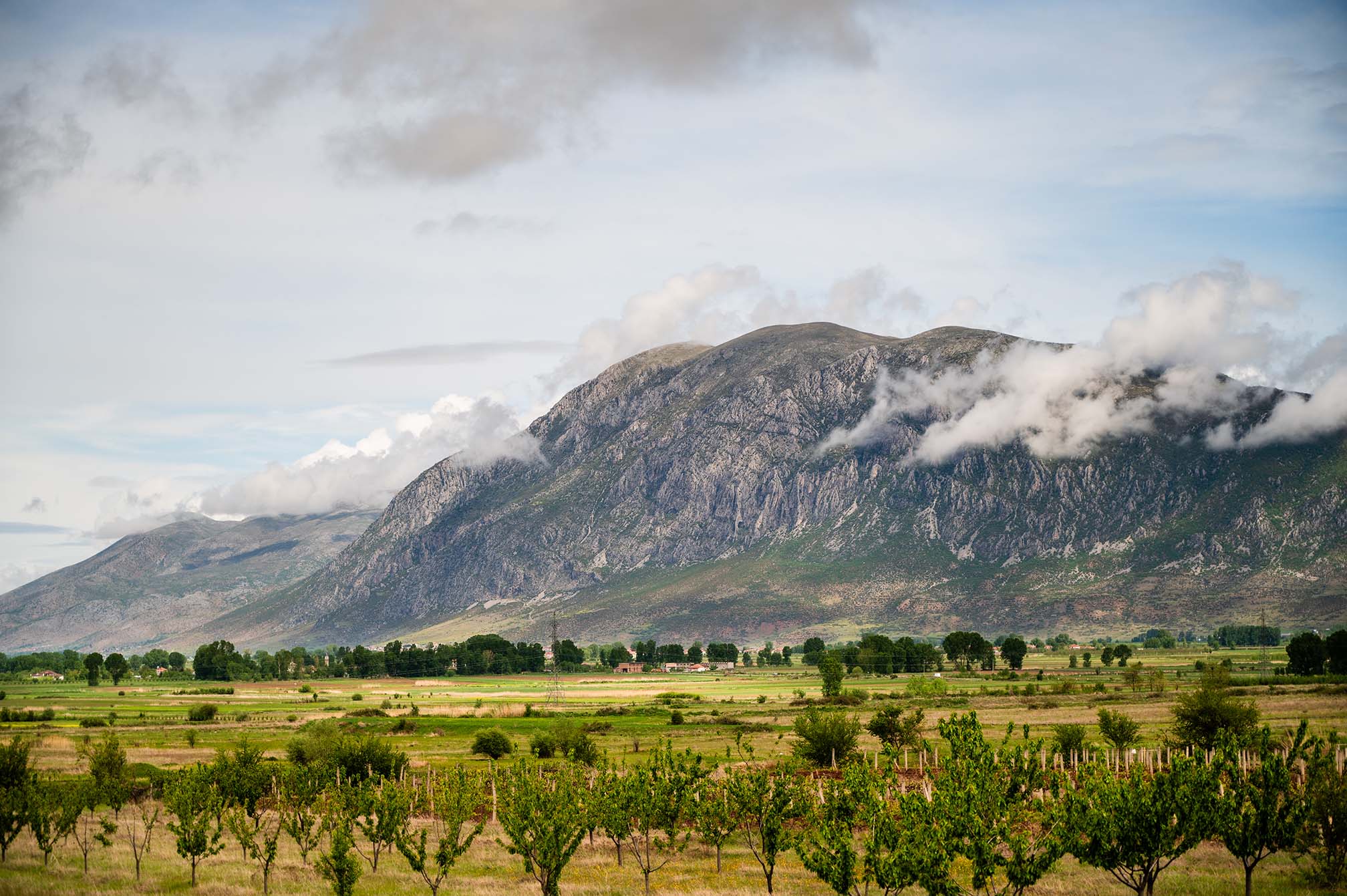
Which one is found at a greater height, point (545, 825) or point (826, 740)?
point (545, 825)

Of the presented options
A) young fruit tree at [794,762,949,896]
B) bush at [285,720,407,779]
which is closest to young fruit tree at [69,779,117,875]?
bush at [285,720,407,779]

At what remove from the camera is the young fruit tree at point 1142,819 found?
1443 inches

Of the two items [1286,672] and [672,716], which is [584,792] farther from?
[1286,672]

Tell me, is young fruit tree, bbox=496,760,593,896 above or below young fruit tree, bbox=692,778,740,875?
above

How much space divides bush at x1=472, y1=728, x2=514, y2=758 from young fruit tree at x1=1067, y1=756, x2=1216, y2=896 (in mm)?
56804

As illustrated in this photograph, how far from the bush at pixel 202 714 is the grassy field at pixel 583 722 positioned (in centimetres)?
180

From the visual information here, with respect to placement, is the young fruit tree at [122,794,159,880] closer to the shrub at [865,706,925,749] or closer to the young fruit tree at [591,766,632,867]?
the young fruit tree at [591,766,632,867]

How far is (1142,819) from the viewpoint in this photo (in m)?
36.7

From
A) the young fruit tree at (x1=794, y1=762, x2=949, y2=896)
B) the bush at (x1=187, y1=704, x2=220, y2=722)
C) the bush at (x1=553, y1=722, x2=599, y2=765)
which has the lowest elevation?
Result: the bush at (x1=187, y1=704, x2=220, y2=722)

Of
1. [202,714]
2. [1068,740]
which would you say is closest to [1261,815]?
[1068,740]

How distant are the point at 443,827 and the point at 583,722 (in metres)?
53.1

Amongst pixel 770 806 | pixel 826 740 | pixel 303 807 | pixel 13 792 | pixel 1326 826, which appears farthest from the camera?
pixel 826 740

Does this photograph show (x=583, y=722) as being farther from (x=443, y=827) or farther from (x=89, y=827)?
(x=89, y=827)

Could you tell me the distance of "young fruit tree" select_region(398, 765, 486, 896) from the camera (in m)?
40.6
